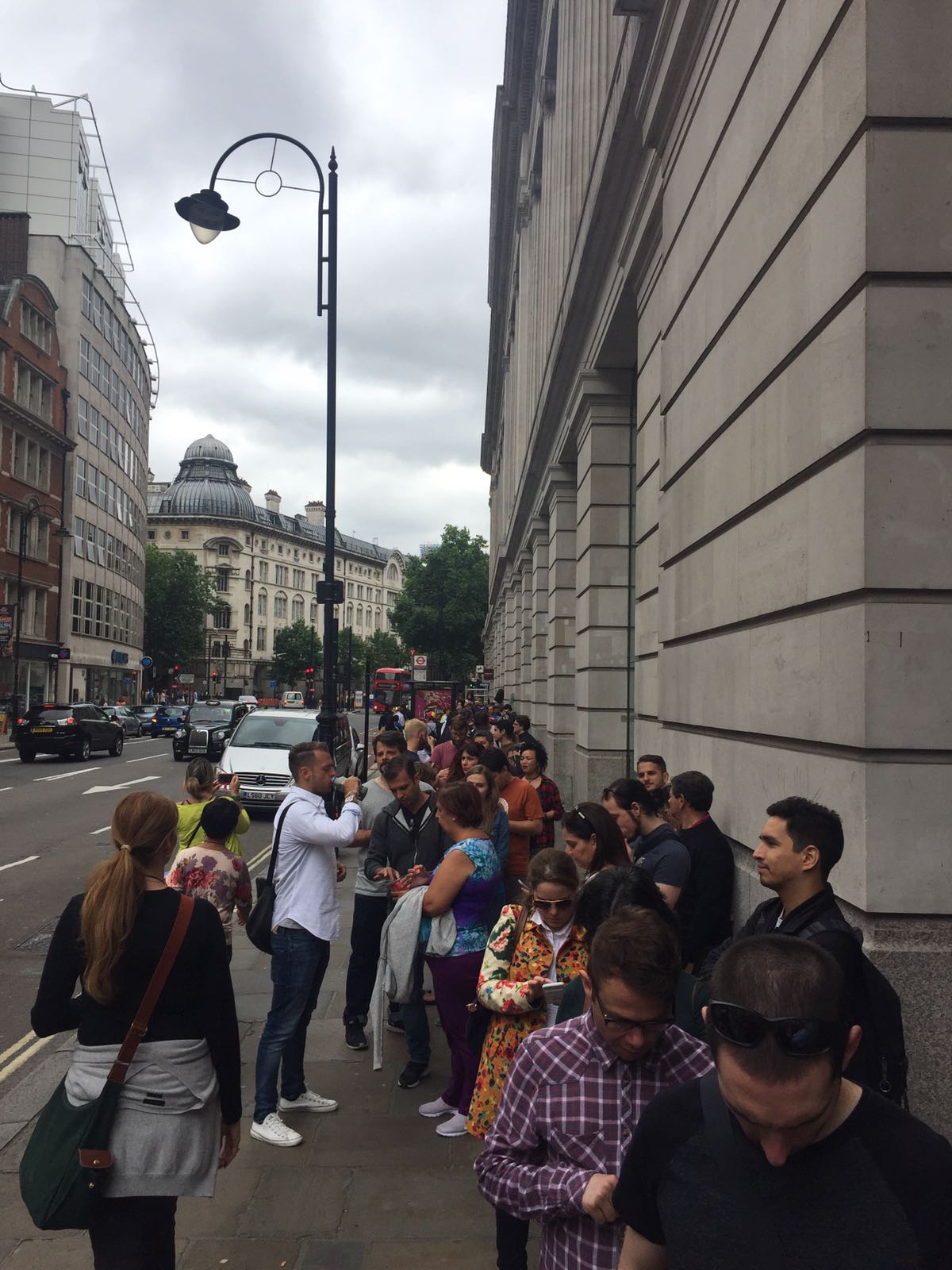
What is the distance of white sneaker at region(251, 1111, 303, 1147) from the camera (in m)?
4.61

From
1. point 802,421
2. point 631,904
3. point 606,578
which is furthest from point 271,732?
point 631,904

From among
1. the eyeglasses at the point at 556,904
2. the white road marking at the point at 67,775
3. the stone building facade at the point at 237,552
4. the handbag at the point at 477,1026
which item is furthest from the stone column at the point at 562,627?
the stone building facade at the point at 237,552

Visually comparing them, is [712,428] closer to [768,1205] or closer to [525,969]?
[525,969]

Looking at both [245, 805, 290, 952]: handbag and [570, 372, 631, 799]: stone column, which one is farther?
[570, 372, 631, 799]: stone column

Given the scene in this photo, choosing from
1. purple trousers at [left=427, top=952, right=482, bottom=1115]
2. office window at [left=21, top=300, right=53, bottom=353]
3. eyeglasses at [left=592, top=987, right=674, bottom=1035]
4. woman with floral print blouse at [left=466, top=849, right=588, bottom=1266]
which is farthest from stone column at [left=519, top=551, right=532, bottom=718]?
office window at [left=21, top=300, right=53, bottom=353]

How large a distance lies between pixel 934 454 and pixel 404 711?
3213 cm

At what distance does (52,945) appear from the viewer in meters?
2.95

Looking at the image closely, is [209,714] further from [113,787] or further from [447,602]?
[447,602]

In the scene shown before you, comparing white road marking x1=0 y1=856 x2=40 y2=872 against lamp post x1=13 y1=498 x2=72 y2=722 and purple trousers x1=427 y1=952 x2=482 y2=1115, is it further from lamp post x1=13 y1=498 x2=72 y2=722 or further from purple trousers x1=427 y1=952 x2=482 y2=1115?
lamp post x1=13 y1=498 x2=72 y2=722

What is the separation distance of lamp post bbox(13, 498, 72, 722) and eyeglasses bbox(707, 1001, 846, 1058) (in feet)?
131

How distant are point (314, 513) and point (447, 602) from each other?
206 ft

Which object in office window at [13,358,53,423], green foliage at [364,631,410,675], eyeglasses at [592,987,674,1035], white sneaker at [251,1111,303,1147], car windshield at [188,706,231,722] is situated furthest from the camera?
green foliage at [364,631,410,675]

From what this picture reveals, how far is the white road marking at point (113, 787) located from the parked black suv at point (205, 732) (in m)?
1.29

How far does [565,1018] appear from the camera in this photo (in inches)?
103
